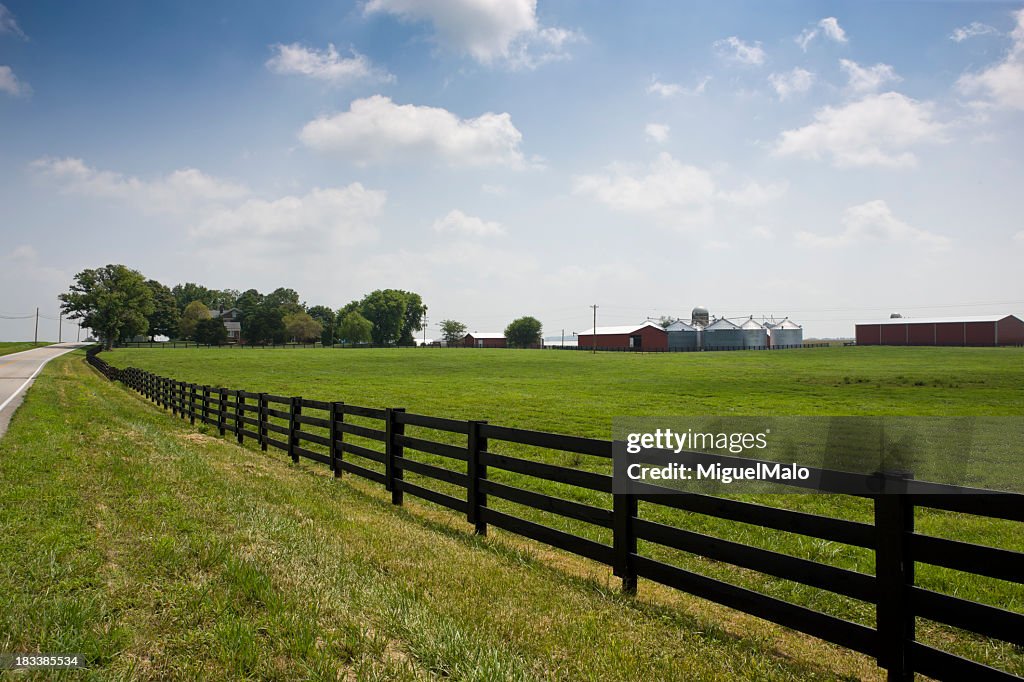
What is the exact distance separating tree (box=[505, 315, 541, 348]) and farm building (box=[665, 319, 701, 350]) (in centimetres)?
3927

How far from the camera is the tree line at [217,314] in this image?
101 metres

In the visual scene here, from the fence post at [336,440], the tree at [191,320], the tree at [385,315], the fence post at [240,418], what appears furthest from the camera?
the tree at [385,315]

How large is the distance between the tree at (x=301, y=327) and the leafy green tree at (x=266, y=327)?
80.9 inches

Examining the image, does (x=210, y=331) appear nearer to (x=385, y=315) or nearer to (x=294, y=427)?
(x=385, y=315)

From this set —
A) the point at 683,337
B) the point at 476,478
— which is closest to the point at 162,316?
the point at 683,337

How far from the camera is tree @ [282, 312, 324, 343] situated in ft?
445

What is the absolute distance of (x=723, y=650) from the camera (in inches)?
171

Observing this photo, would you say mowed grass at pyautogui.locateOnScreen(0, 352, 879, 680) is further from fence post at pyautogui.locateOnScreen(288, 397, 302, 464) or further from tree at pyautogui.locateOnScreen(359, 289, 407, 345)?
tree at pyautogui.locateOnScreen(359, 289, 407, 345)

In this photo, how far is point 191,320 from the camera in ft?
419

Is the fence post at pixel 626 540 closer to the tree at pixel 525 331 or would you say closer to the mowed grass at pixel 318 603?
the mowed grass at pixel 318 603

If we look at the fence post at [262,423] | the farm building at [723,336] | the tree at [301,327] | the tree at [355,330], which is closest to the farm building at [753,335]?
the farm building at [723,336]

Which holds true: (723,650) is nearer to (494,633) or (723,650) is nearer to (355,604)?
(494,633)

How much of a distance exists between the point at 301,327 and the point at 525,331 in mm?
50989

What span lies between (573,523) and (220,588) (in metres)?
5.12
